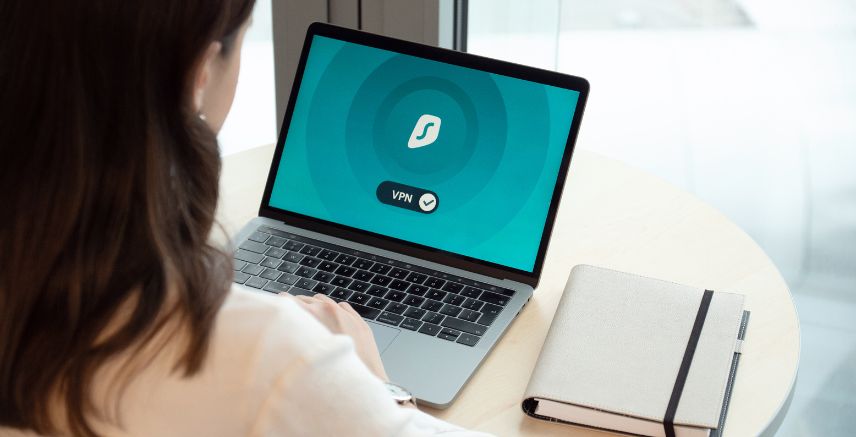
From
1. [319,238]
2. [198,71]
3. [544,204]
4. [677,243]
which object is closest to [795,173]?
[677,243]

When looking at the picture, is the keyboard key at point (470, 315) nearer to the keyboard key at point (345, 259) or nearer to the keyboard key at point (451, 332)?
the keyboard key at point (451, 332)

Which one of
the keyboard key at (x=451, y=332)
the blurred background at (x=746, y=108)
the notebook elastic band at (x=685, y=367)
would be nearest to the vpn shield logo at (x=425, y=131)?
the keyboard key at (x=451, y=332)

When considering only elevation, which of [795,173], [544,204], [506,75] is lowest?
[795,173]

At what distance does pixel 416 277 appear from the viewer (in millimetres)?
1133

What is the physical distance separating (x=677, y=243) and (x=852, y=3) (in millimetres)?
692

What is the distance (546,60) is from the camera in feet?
5.87

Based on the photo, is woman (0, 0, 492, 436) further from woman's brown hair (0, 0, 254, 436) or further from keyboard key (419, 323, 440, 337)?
keyboard key (419, 323, 440, 337)

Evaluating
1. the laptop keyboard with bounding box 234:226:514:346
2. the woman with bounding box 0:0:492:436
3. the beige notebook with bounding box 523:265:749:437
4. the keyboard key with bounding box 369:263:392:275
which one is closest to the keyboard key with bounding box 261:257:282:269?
the laptop keyboard with bounding box 234:226:514:346

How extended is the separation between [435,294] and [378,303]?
0.20 ft

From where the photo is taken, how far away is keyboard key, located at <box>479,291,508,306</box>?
110 cm

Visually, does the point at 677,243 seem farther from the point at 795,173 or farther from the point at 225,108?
the point at 795,173

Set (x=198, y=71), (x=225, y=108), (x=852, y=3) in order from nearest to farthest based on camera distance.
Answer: (x=198, y=71), (x=225, y=108), (x=852, y=3)

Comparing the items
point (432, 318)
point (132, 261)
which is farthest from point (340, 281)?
point (132, 261)

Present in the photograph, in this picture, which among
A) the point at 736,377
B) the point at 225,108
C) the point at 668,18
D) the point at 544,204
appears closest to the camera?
the point at 225,108
